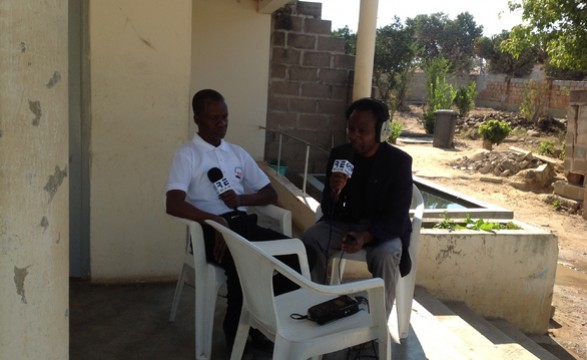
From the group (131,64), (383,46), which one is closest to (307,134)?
(131,64)

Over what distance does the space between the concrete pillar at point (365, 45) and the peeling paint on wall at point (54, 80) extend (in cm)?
483

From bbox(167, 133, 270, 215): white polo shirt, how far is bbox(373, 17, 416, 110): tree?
21732mm

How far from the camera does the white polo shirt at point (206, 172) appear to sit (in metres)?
2.94

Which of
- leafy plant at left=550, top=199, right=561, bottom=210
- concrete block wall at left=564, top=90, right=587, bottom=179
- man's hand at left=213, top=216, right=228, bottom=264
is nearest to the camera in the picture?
man's hand at left=213, top=216, right=228, bottom=264

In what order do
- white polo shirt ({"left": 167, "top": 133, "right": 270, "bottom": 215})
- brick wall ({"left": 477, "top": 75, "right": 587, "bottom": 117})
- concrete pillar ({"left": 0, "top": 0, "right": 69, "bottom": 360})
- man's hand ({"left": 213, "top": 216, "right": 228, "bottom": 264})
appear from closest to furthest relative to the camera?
concrete pillar ({"left": 0, "top": 0, "right": 69, "bottom": 360}), man's hand ({"left": 213, "top": 216, "right": 228, "bottom": 264}), white polo shirt ({"left": 167, "top": 133, "right": 270, "bottom": 215}), brick wall ({"left": 477, "top": 75, "right": 587, "bottom": 117})

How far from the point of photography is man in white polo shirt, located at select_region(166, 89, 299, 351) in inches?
112

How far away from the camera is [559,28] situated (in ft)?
36.6

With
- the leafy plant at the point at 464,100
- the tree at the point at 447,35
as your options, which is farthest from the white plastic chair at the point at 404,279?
the tree at the point at 447,35

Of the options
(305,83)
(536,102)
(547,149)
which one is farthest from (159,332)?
(536,102)

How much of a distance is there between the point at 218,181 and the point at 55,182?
171 centimetres

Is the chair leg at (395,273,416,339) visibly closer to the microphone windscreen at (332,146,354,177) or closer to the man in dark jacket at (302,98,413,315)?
the man in dark jacket at (302,98,413,315)

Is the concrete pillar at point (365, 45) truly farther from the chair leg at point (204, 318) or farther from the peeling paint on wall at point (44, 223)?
the peeling paint on wall at point (44, 223)

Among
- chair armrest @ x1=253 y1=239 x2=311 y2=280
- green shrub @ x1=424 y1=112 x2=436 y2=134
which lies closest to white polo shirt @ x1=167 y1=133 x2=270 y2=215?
chair armrest @ x1=253 y1=239 x2=311 y2=280

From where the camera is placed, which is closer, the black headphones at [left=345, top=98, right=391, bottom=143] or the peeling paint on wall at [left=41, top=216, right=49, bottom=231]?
the peeling paint on wall at [left=41, top=216, right=49, bottom=231]
